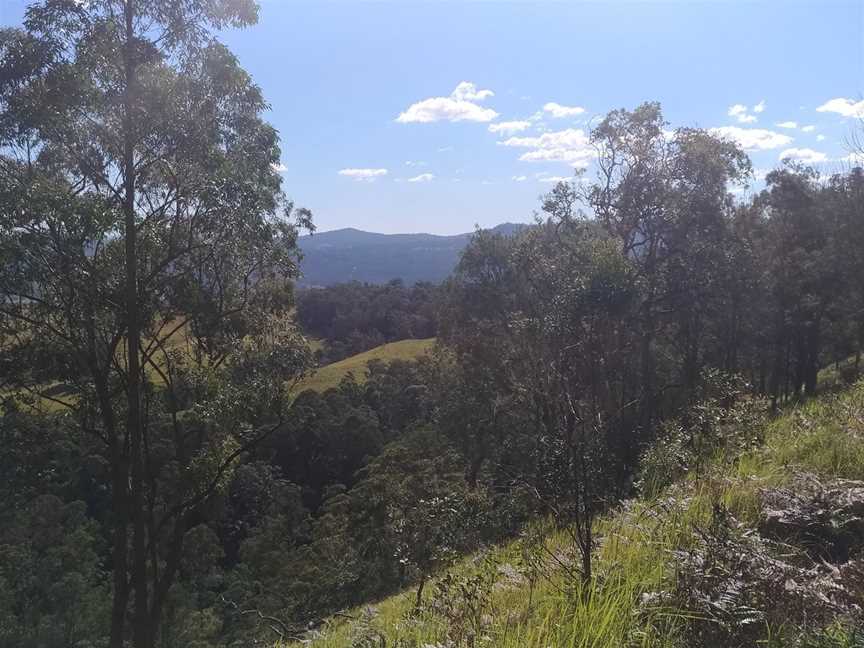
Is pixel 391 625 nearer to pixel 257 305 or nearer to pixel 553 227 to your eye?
pixel 257 305

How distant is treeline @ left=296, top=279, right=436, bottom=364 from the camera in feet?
234

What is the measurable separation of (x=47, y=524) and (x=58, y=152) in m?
15.3

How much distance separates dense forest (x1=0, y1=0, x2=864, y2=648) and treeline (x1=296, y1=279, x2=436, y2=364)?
43.1 meters

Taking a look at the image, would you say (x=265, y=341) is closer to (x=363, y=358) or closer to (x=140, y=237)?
(x=140, y=237)

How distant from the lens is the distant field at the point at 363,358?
55.5 metres

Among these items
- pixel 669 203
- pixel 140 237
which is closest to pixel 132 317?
pixel 140 237

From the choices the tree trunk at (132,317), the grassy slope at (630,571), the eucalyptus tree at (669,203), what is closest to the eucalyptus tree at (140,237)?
the tree trunk at (132,317)

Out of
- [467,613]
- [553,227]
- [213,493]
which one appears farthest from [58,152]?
[553,227]

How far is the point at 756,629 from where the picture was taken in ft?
9.32

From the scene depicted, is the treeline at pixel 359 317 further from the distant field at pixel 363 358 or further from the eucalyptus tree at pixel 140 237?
the eucalyptus tree at pixel 140 237

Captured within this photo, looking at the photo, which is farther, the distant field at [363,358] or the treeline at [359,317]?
the treeline at [359,317]

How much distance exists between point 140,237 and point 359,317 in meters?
65.7

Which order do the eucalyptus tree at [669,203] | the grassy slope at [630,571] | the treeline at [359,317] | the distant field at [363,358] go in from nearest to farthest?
the grassy slope at [630,571] → the eucalyptus tree at [669,203] → the distant field at [363,358] → the treeline at [359,317]

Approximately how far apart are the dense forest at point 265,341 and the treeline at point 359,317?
141 feet
